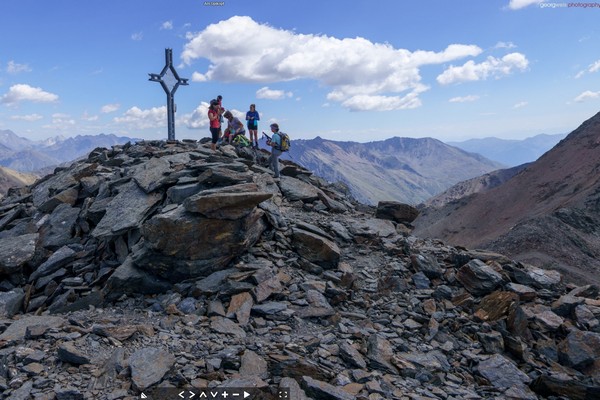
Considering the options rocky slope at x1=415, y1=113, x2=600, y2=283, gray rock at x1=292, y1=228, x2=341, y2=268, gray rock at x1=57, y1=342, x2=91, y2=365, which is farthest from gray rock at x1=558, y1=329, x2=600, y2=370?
rocky slope at x1=415, y1=113, x2=600, y2=283

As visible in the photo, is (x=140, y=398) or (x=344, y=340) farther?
(x=344, y=340)

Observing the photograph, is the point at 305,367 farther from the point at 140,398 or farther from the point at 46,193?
the point at 46,193

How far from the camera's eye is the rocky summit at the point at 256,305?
807 centimetres

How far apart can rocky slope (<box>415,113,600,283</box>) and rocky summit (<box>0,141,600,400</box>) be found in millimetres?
24151

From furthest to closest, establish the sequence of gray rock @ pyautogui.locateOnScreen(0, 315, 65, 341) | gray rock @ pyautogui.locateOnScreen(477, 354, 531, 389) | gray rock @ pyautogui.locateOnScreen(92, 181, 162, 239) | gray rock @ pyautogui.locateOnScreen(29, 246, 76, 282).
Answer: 1. gray rock @ pyautogui.locateOnScreen(29, 246, 76, 282)
2. gray rock @ pyautogui.locateOnScreen(92, 181, 162, 239)
3. gray rock @ pyautogui.locateOnScreen(477, 354, 531, 389)
4. gray rock @ pyautogui.locateOnScreen(0, 315, 65, 341)

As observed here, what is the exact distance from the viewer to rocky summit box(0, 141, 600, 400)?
8.07 metres

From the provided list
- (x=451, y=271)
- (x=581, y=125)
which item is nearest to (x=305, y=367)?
(x=451, y=271)

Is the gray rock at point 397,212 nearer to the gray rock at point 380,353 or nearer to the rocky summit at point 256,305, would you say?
the rocky summit at point 256,305

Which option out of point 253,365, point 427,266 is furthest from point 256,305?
point 427,266

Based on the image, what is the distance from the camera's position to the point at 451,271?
14234 mm

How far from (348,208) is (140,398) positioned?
14572 millimetres

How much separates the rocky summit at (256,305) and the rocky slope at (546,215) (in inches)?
951

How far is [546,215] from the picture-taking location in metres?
47.5

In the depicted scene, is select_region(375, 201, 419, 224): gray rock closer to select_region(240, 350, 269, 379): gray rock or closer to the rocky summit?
the rocky summit
